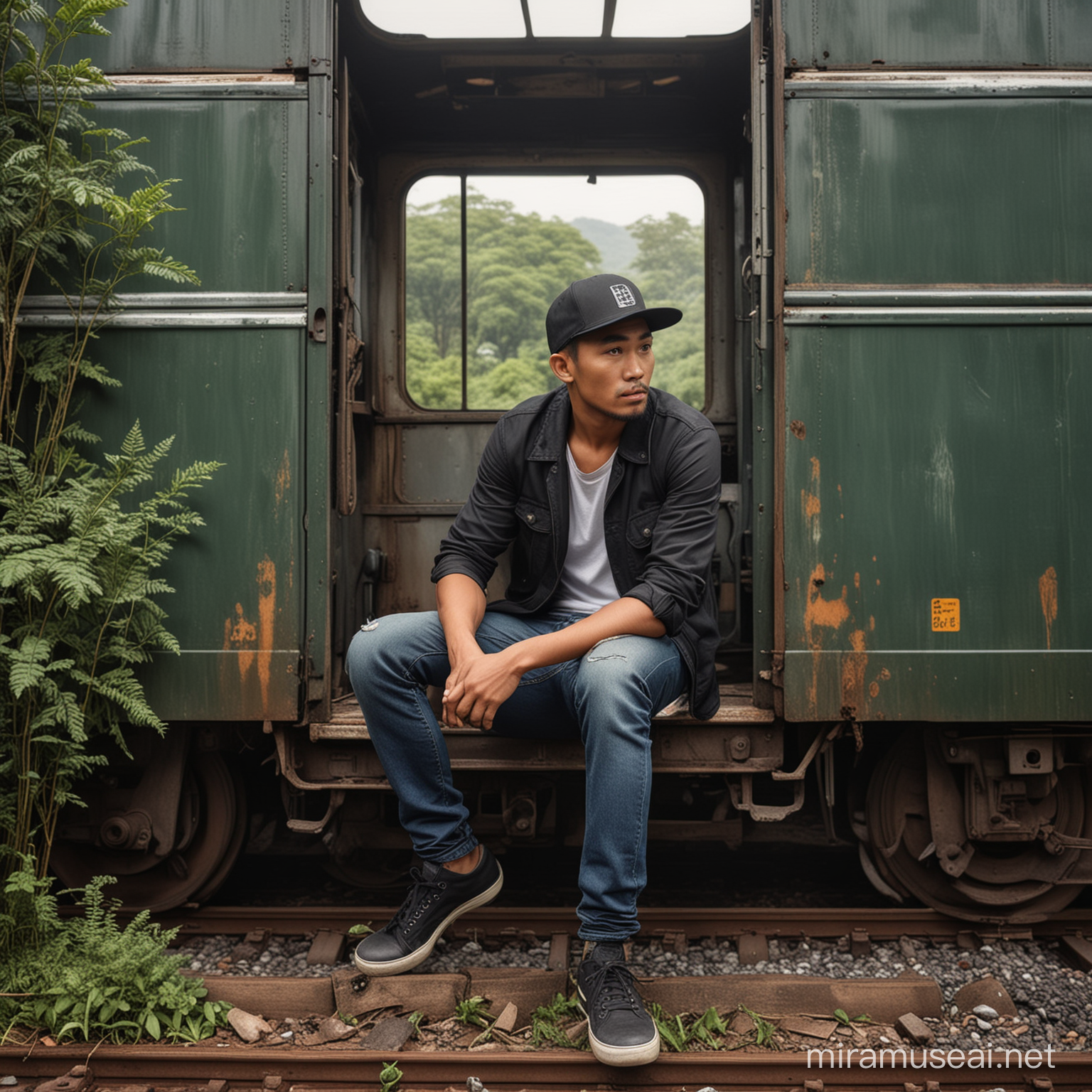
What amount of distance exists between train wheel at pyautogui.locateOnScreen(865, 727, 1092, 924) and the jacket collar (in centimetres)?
160

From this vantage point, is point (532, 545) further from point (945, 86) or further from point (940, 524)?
point (945, 86)

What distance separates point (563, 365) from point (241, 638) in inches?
58.5

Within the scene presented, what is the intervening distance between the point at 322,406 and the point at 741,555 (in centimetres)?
200

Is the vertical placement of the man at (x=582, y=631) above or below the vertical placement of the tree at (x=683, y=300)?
below

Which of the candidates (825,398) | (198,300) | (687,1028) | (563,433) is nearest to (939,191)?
(825,398)

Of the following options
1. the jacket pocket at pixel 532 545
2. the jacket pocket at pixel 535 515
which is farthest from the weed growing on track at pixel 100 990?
the jacket pocket at pixel 535 515

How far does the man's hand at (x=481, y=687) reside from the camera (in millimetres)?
2447

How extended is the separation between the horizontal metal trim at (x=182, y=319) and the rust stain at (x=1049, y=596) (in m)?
2.76

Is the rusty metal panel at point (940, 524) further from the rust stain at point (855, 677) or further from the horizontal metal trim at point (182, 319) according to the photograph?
the horizontal metal trim at point (182, 319)

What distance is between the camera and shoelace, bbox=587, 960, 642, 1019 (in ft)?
7.67

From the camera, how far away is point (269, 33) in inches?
118

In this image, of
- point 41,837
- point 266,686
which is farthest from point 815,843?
point 41,837

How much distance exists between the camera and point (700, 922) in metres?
3.21

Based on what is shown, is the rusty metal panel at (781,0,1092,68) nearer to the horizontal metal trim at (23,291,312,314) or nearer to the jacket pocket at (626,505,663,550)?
the jacket pocket at (626,505,663,550)
